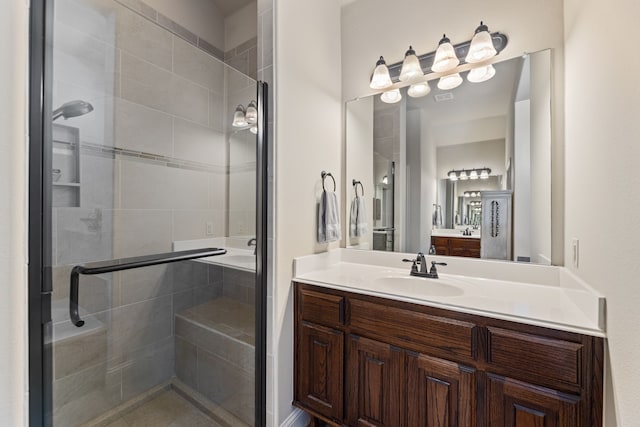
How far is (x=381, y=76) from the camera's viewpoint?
1.87m

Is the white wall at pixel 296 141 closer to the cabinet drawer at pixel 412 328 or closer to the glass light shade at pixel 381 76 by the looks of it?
the glass light shade at pixel 381 76

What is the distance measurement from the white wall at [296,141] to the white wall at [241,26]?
91cm

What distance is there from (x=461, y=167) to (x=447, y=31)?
863mm

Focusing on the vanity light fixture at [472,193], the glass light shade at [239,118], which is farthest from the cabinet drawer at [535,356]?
the glass light shade at [239,118]

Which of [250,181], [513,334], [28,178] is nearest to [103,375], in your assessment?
[28,178]

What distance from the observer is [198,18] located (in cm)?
231

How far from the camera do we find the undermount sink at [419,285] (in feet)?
4.83

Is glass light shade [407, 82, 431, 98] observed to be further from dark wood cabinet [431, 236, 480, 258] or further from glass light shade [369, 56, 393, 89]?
dark wood cabinet [431, 236, 480, 258]

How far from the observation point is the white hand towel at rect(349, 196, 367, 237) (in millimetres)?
2014

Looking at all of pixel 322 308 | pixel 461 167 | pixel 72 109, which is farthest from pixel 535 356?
pixel 72 109

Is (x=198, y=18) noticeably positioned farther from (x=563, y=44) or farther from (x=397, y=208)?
(x=563, y=44)

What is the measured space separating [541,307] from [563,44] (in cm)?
134

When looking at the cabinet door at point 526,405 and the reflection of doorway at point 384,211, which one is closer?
the cabinet door at point 526,405

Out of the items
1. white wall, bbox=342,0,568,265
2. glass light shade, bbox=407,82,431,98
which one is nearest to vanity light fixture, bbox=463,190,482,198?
white wall, bbox=342,0,568,265
